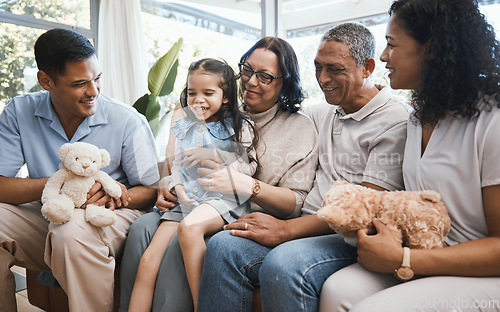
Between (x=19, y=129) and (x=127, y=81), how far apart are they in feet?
7.21

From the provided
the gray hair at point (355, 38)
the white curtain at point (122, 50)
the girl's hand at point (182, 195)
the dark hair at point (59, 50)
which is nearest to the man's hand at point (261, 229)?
the girl's hand at point (182, 195)

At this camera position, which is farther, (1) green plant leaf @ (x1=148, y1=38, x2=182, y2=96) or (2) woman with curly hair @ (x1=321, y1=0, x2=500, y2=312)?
(1) green plant leaf @ (x1=148, y1=38, x2=182, y2=96)

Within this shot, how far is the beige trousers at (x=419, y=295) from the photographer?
1077 millimetres

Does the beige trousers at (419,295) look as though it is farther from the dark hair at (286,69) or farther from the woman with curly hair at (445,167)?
the dark hair at (286,69)

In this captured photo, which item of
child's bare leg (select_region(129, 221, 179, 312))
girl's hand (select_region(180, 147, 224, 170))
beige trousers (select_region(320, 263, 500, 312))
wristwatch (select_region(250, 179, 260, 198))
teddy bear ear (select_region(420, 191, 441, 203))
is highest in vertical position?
girl's hand (select_region(180, 147, 224, 170))

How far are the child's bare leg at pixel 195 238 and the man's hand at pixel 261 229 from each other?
0.26ft

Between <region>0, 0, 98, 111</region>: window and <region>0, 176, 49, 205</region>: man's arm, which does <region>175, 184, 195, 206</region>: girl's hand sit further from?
<region>0, 0, 98, 111</region>: window

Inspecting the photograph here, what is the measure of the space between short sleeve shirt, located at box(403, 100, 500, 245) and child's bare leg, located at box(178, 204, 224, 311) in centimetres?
77

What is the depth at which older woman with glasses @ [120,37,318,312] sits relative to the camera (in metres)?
1.58

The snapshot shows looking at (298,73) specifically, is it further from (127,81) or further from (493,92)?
(127,81)

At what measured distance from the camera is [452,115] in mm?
1280

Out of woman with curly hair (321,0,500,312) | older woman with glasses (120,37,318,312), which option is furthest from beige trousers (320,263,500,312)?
older woman with glasses (120,37,318,312)

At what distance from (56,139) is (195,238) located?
2.98 ft

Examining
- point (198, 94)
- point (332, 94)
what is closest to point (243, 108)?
point (198, 94)
